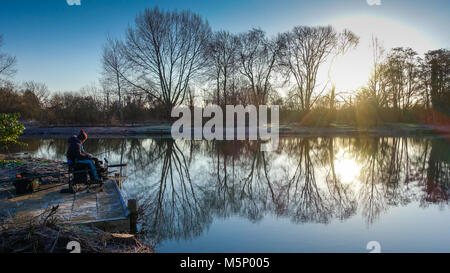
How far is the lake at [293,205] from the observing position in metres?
4.70

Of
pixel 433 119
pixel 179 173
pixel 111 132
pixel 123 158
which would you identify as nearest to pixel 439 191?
pixel 179 173

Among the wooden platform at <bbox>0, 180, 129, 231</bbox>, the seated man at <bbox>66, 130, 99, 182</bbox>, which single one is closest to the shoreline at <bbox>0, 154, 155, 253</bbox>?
the wooden platform at <bbox>0, 180, 129, 231</bbox>

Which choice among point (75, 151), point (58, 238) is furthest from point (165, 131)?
point (58, 238)

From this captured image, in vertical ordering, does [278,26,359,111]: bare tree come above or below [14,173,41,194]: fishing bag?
above

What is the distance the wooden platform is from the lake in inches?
25.1

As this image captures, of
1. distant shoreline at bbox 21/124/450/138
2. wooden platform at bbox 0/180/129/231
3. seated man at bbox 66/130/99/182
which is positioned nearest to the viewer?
wooden platform at bbox 0/180/129/231

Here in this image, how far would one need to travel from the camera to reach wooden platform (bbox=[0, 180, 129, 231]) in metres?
4.83

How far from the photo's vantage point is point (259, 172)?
34.2ft

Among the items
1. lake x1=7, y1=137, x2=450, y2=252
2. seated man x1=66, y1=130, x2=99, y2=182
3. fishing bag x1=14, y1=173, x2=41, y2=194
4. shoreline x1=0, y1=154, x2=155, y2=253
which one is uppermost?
seated man x1=66, y1=130, x2=99, y2=182

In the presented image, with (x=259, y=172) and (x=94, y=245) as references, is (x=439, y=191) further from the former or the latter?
(x=94, y=245)

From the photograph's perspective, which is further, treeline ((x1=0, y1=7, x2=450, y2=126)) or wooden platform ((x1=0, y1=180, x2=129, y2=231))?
treeline ((x1=0, y1=7, x2=450, y2=126))

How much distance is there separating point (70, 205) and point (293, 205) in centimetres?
483

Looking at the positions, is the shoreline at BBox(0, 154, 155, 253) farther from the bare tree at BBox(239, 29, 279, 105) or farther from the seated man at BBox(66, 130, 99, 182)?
the bare tree at BBox(239, 29, 279, 105)
